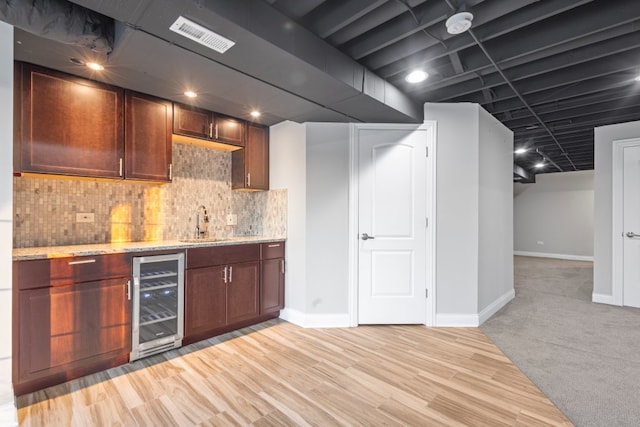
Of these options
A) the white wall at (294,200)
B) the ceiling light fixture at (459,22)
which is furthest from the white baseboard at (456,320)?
the ceiling light fixture at (459,22)

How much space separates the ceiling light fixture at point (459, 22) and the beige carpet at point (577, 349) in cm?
255

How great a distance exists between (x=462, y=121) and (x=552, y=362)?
246cm

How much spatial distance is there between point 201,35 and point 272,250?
229 centimetres

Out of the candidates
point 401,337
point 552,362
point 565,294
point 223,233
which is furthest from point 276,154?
point 565,294

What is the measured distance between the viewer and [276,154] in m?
3.88

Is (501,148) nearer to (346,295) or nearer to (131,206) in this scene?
(346,295)

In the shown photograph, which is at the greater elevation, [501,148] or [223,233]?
[501,148]

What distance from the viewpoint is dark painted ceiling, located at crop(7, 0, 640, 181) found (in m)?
1.93

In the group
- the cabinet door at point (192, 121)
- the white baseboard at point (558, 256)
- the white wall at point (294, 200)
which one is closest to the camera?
the cabinet door at point (192, 121)

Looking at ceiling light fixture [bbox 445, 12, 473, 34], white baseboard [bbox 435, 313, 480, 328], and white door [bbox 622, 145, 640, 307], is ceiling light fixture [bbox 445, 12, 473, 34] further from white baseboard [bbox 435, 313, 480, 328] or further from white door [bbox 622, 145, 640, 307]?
white door [bbox 622, 145, 640, 307]

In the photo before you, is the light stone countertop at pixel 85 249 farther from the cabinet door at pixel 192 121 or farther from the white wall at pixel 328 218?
the cabinet door at pixel 192 121

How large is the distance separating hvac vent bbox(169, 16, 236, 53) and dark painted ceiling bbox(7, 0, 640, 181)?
39 millimetres

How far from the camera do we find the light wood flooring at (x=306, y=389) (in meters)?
1.93

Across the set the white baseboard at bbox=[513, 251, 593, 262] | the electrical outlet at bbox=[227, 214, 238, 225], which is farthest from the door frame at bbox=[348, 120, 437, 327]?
the white baseboard at bbox=[513, 251, 593, 262]
